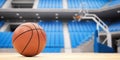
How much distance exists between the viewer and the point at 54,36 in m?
19.2

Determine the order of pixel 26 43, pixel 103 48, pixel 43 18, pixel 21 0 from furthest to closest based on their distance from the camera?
pixel 21 0 < pixel 43 18 < pixel 103 48 < pixel 26 43

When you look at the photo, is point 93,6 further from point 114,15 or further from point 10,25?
point 10,25

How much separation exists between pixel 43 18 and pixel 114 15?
6596mm

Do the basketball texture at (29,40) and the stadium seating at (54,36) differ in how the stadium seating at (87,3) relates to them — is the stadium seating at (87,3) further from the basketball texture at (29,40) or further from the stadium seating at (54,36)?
the basketball texture at (29,40)

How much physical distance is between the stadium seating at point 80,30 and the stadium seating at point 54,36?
88 cm

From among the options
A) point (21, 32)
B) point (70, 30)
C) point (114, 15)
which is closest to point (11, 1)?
point (70, 30)

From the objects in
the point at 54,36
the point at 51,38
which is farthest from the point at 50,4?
the point at 51,38

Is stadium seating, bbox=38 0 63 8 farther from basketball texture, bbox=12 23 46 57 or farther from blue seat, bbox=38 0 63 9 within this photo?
basketball texture, bbox=12 23 46 57

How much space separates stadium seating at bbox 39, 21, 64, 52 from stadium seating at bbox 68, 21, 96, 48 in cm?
88

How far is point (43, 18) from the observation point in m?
23.2

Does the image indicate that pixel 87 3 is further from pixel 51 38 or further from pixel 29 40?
pixel 29 40

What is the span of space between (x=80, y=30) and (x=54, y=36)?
2.78 m

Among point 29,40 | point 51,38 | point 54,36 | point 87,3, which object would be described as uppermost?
point 87,3

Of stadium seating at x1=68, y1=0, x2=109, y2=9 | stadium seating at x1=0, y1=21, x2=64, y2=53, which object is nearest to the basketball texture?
stadium seating at x1=0, y1=21, x2=64, y2=53
